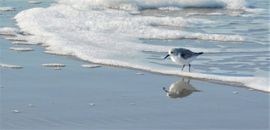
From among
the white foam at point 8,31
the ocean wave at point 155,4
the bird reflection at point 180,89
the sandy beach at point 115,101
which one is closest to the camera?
the sandy beach at point 115,101

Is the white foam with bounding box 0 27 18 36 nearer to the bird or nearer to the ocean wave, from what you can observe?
the bird

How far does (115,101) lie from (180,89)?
1001 mm

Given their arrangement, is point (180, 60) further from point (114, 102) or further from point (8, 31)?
point (8, 31)

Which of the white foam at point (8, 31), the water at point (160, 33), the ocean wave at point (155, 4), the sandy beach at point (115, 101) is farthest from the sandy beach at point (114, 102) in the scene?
the ocean wave at point (155, 4)

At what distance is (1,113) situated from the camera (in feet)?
20.2

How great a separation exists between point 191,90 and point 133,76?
897mm

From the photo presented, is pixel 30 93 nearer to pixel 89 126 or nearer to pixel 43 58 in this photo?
pixel 89 126

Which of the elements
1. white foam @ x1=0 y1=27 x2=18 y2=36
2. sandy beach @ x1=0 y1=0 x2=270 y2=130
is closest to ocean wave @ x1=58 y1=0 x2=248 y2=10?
white foam @ x1=0 y1=27 x2=18 y2=36

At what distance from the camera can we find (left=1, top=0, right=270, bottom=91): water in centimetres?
873

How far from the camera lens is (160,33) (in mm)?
11367

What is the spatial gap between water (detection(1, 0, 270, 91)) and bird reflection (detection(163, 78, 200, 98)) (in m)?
0.32

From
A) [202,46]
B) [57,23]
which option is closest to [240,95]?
[202,46]

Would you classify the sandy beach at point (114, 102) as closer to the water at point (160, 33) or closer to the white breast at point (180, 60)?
the white breast at point (180, 60)

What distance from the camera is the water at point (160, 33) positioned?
28.6ft
